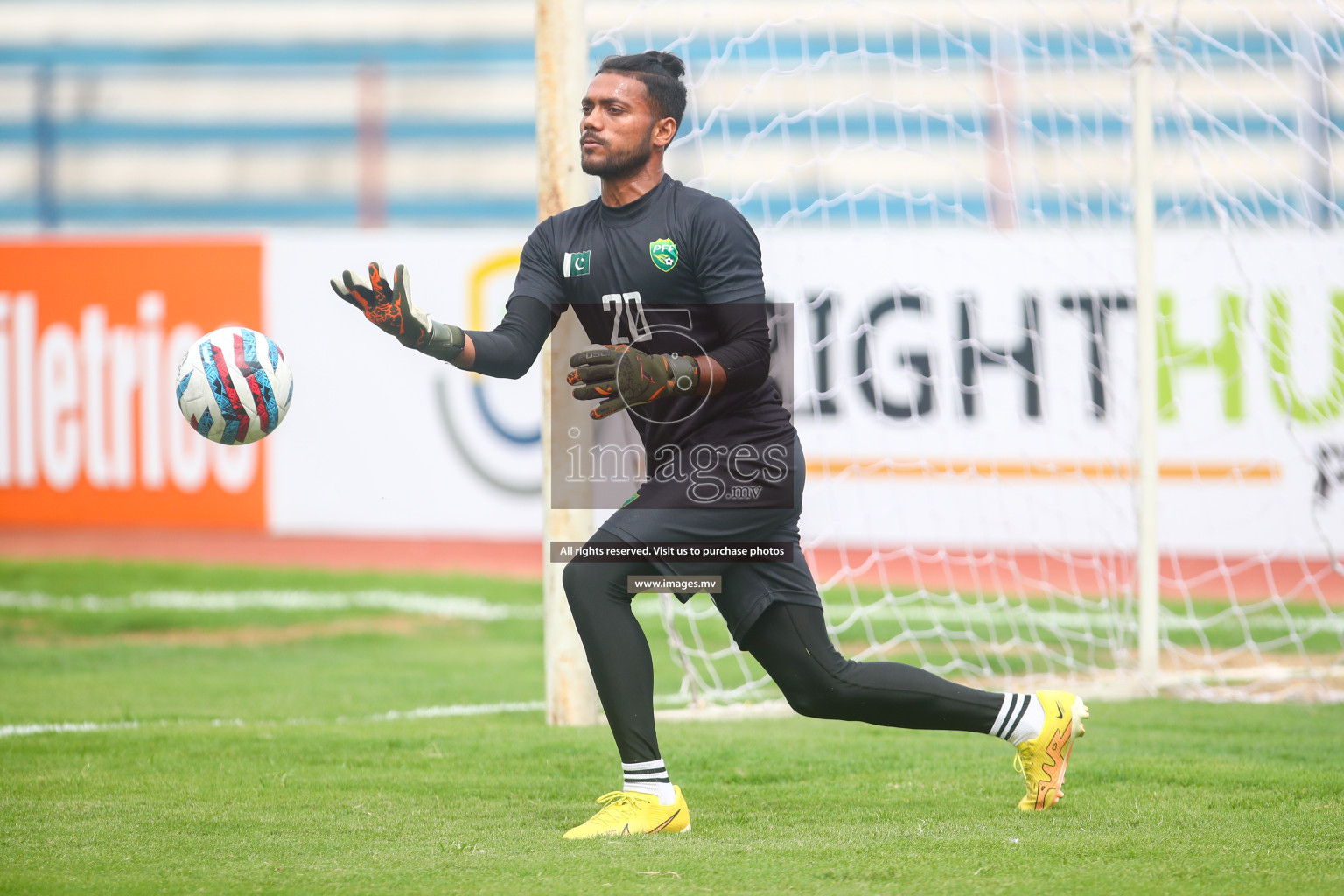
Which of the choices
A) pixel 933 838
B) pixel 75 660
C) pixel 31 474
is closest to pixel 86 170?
pixel 31 474

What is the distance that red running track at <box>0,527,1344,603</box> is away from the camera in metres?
10.3

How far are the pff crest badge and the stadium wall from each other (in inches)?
207

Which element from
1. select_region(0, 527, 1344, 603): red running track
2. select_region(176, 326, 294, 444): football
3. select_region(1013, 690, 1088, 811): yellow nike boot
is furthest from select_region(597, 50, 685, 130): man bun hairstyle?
select_region(0, 527, 1344, 603): red running track

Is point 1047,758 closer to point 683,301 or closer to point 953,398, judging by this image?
point 683,301

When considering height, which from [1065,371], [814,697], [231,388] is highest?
[1065,371]

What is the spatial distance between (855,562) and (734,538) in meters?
7.07

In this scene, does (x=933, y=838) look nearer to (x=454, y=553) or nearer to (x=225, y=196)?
(x=454, y=553)

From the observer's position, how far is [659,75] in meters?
4.32

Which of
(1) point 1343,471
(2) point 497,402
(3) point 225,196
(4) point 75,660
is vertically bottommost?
(4) point 75,660

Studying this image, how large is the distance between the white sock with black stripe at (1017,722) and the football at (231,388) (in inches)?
94.1

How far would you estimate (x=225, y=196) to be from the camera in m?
15.7

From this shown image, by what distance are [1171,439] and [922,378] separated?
1.98 m

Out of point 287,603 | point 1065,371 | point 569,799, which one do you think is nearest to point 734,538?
point 569,799

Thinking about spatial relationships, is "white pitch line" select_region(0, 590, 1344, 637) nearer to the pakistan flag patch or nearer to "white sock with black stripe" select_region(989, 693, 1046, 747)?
"white sock with black stripe" select_region(989, 693, 1046, 747)
